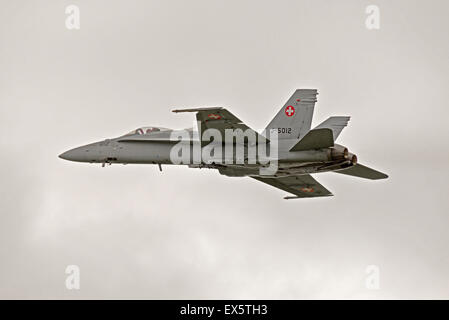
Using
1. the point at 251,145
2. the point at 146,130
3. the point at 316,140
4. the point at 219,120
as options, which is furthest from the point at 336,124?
the point at 146,130

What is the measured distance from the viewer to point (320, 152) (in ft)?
130

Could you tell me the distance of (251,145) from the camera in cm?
4125

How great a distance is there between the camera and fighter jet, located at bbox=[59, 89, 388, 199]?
3950cm

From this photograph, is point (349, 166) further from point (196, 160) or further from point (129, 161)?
point (129, 161)

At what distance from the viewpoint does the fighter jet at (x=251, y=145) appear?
130 ft

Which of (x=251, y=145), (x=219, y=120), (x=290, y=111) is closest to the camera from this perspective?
(x=219, y=120)

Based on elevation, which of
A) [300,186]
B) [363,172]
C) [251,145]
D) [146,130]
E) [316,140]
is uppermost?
[146,130]

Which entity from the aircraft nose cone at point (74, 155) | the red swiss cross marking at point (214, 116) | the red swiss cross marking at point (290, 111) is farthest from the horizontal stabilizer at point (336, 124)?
the aircraft nose cone at point (74, 155)

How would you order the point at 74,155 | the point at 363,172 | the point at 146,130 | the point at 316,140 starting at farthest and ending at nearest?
the point at 74,155, the point at 146,130, the point at 363,172, the point at 316,140

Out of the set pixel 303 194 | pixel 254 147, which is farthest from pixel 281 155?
pixel 303 194

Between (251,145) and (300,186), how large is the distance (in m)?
6.40

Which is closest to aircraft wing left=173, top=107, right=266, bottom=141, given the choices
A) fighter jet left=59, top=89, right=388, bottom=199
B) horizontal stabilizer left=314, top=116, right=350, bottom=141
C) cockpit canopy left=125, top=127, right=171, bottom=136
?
fighter jet left=59, top=89, right=388, bottom=199

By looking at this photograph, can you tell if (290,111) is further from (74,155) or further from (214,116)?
(74,155)

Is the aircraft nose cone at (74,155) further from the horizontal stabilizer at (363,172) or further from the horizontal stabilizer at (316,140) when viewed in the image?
the horizontal stabilizer at (363,172)
